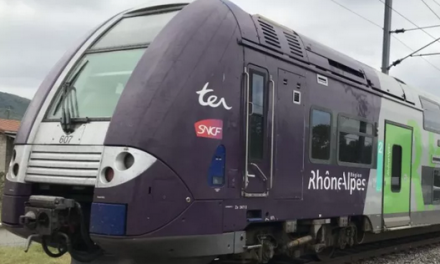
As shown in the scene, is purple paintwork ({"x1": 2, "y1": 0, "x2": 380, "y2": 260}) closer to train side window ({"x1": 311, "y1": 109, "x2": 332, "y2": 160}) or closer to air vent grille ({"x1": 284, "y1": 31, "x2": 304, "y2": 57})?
air vent grille ({"x1": 284, "y1": 31, "x2": 304, "y2": 57})

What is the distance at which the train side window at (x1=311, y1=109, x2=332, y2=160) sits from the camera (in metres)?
7.23

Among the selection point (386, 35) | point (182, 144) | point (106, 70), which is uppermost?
point (386, 35)

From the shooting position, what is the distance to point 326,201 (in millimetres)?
7383

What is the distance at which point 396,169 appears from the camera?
9594mm

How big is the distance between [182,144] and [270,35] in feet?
7.17

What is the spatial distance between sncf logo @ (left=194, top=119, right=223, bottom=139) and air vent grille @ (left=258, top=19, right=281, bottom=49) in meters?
1.45

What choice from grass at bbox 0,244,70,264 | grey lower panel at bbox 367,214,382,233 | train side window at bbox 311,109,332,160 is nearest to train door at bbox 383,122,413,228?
grey lower panel at bbox 367,214,382,233

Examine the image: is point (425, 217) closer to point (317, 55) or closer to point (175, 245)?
point (317, 55)

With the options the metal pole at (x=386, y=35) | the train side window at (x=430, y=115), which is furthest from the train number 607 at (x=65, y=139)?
the metal pole at (x=386, y=35)

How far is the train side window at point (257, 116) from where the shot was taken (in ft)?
19.9

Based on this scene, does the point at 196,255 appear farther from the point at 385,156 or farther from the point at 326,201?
the point at 385,156

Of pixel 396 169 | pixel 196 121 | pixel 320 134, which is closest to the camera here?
pixel 196 121

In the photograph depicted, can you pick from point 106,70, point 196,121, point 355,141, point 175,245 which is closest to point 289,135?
point 196,121

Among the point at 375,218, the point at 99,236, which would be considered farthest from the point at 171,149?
the point at 375,218
